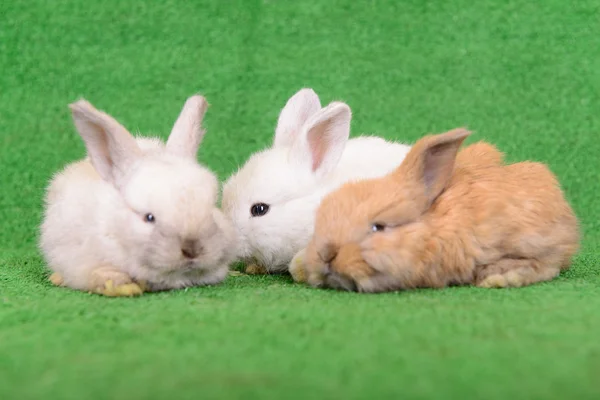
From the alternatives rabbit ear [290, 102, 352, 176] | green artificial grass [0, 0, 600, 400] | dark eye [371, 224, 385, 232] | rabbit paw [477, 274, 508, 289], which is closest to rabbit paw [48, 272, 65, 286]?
green artificial grass [0, 0, 600, 400]

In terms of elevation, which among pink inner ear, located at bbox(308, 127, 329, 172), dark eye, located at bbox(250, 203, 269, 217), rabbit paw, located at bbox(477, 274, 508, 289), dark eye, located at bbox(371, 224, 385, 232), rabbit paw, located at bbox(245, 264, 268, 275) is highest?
Result: pink inner ear, located at bbox(308, 127, 329, 172)

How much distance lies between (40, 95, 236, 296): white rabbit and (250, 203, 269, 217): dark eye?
292 mm

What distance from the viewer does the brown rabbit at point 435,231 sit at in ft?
9.97

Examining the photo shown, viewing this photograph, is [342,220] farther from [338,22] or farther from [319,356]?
[338,22]

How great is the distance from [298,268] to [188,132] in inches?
29.6

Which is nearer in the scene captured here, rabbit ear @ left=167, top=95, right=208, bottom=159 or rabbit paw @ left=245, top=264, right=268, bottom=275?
rabbit ear @ left=167, top=95, right=208, bottom=159

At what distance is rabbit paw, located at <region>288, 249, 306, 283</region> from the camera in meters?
3.31

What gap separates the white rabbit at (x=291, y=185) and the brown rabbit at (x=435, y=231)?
0.24 metres

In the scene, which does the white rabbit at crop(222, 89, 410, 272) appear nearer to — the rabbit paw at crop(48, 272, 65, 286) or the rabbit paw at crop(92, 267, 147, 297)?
the rabbit paw at crop(92, 267, 147, 297)

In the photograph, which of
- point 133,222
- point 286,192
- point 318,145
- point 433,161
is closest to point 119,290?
point 133,222

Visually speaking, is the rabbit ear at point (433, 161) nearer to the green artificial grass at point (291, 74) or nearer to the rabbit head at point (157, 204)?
the rabbit head at point (157, 204)

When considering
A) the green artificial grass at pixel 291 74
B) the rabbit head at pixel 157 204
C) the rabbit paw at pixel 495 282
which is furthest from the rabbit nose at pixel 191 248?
the green artificial grass at pixel 291 74

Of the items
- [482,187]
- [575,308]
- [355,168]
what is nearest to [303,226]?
[355,168]

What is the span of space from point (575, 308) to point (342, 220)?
0.90 metres
